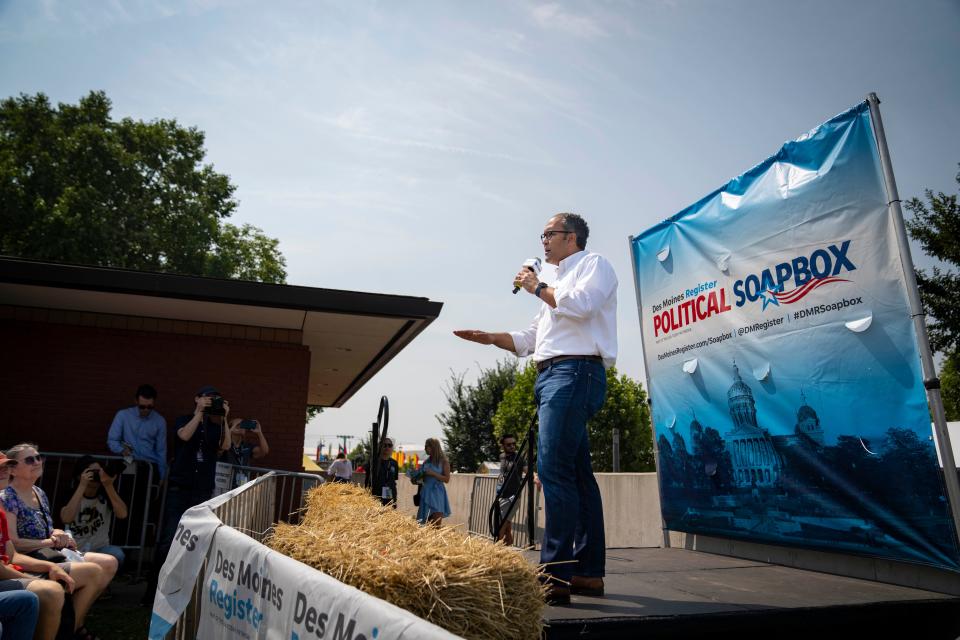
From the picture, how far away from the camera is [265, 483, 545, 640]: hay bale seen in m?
1.97

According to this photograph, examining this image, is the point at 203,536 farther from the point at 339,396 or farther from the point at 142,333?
the point at 339,396

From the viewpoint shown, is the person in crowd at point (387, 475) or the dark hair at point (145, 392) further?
the person in crowd at point (387, 475)

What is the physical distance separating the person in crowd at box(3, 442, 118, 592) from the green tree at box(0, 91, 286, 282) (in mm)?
21899

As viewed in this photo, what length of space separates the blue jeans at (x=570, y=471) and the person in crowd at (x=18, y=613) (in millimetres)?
2470

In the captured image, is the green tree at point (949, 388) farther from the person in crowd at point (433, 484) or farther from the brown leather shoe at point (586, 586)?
the brown leather shoe at point (586, 586)

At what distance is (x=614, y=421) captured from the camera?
2789cm

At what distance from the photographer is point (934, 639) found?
3.35m

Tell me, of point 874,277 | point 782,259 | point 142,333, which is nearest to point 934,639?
point 874,277

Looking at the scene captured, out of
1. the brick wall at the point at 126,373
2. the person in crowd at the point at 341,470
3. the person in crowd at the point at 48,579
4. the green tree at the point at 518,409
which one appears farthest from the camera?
the green tree at the point at 518,409

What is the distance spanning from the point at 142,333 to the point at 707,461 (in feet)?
24.7

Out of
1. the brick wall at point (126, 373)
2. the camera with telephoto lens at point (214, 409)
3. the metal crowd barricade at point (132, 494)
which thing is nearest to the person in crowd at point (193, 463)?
the camera with telephoto lens at point (214, 409)

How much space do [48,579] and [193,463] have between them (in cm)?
221

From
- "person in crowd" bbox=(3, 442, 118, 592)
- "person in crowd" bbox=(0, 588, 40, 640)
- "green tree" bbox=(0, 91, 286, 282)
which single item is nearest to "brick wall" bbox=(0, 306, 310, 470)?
"person in crowd" bbox=(3, 442, 118, 592)

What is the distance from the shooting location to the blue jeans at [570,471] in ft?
10.1
